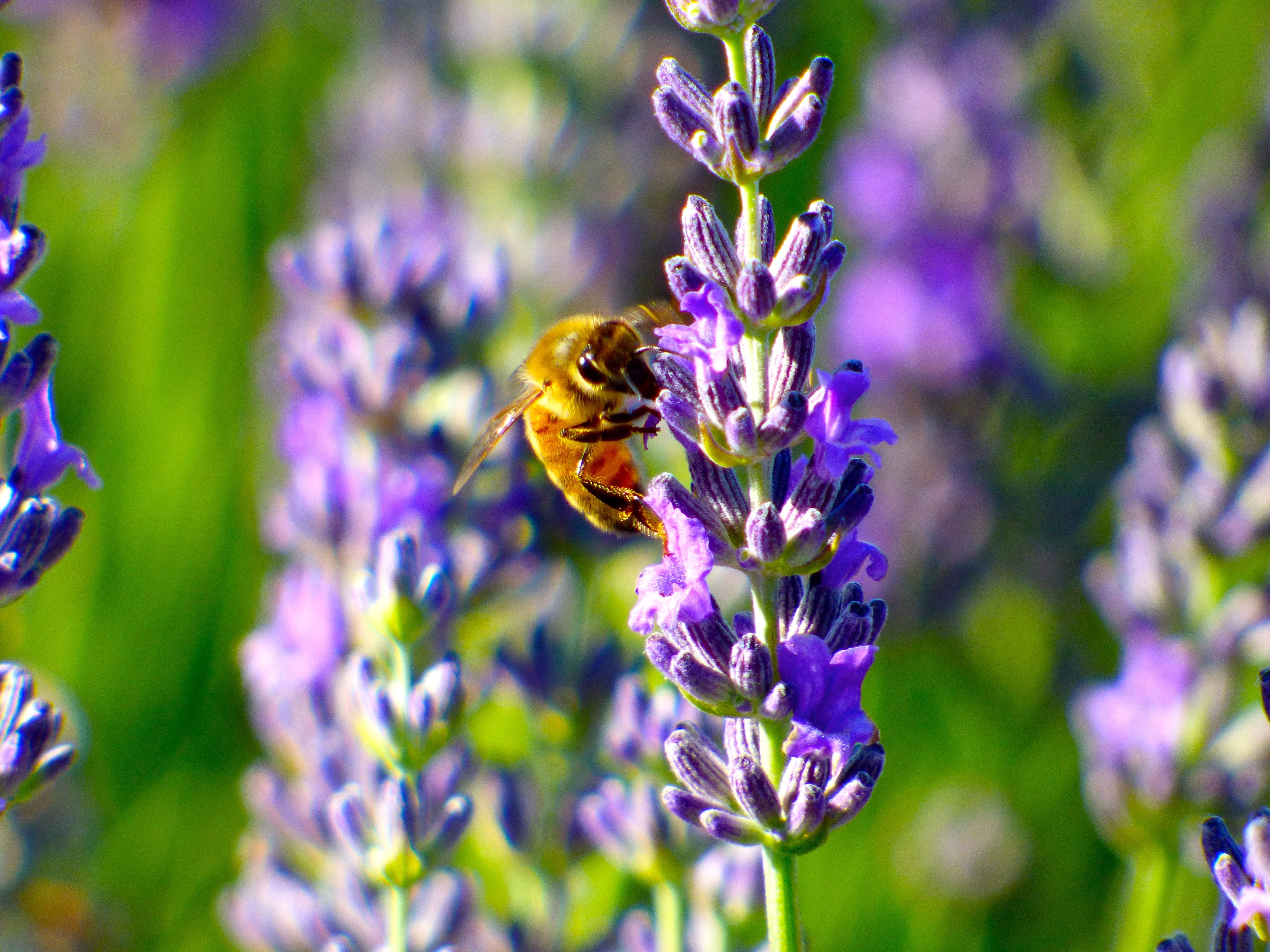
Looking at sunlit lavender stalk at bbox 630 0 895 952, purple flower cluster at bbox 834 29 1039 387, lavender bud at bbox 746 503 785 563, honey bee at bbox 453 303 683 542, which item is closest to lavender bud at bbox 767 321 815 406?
sunlit lavender stalk at bbox 630 0 895 952

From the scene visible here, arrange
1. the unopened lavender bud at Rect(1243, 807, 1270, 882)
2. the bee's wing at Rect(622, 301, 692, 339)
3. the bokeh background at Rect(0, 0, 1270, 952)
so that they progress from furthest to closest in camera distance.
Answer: the bokeh background at Rect(0, 0, 1270, 952) < the bee's wing at Rect(622, 301, 692, 339) < the unopened lavender bud at Rect(1243, 807, 1270, 882)

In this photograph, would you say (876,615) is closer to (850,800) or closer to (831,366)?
(850,800)

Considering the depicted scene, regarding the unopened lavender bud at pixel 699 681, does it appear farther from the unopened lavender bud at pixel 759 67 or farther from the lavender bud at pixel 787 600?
the unopened lavender bud at pixel 759 67

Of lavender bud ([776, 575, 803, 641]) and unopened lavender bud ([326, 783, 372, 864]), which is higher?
lavender bud ([776, 575, 803, 641])

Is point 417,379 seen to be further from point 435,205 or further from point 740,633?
point 435,205

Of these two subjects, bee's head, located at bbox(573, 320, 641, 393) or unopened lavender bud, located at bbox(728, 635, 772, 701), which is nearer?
unopened lavender bud, located at bbox(728, 635, 772, 701)

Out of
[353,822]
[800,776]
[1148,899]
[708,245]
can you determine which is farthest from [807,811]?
[1148,899]

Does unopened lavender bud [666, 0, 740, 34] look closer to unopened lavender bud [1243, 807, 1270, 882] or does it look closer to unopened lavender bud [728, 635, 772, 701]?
unopened lavender bud [728, 635, 772, 701]

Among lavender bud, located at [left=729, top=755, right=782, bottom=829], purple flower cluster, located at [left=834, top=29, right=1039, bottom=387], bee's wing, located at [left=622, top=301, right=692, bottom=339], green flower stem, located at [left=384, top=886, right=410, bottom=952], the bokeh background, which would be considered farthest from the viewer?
purple flower cluster, located at [left=834, top=29, right=1039, bottom=387]

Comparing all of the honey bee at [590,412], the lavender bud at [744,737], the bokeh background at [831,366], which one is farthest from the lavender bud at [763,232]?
the bokeh background at [831,366]
